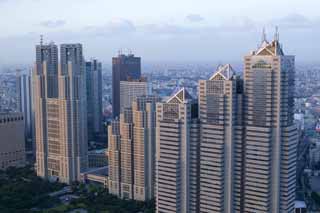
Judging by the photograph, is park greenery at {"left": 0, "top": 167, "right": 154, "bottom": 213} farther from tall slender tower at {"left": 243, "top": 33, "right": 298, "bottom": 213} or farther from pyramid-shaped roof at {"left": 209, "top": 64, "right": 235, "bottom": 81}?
pyramid-shaped roof at {"left": 209, "top": 64, "right": 235, "bottom": 81}

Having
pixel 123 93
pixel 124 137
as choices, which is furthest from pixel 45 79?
pixel 123 93

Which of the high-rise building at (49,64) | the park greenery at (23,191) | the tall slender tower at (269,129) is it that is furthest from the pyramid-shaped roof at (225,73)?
the high-rise building at (49,64)

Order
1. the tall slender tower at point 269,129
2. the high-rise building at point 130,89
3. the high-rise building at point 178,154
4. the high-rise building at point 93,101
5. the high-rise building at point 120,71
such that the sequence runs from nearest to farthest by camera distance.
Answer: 1. the tall slender tower at point 269,129
2. the high-rise building at point 178,154
3. the high-rise building at point 130,89
4. the high-rise building at point 93,101
5. the high-rise building at point 120,71

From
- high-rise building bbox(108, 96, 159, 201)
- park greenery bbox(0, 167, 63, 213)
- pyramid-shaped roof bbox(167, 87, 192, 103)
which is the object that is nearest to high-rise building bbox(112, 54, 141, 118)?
park greenery bbox(0, 167, 63, 213)

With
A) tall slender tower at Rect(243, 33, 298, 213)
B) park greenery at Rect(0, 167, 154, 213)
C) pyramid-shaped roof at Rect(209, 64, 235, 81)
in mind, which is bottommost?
park greenery at Rect(0, 167, 154, 213)

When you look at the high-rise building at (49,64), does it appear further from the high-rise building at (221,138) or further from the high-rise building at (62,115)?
the high-rise building at (221,138)

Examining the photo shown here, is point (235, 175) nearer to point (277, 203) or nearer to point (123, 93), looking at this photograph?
point (277, 203)
